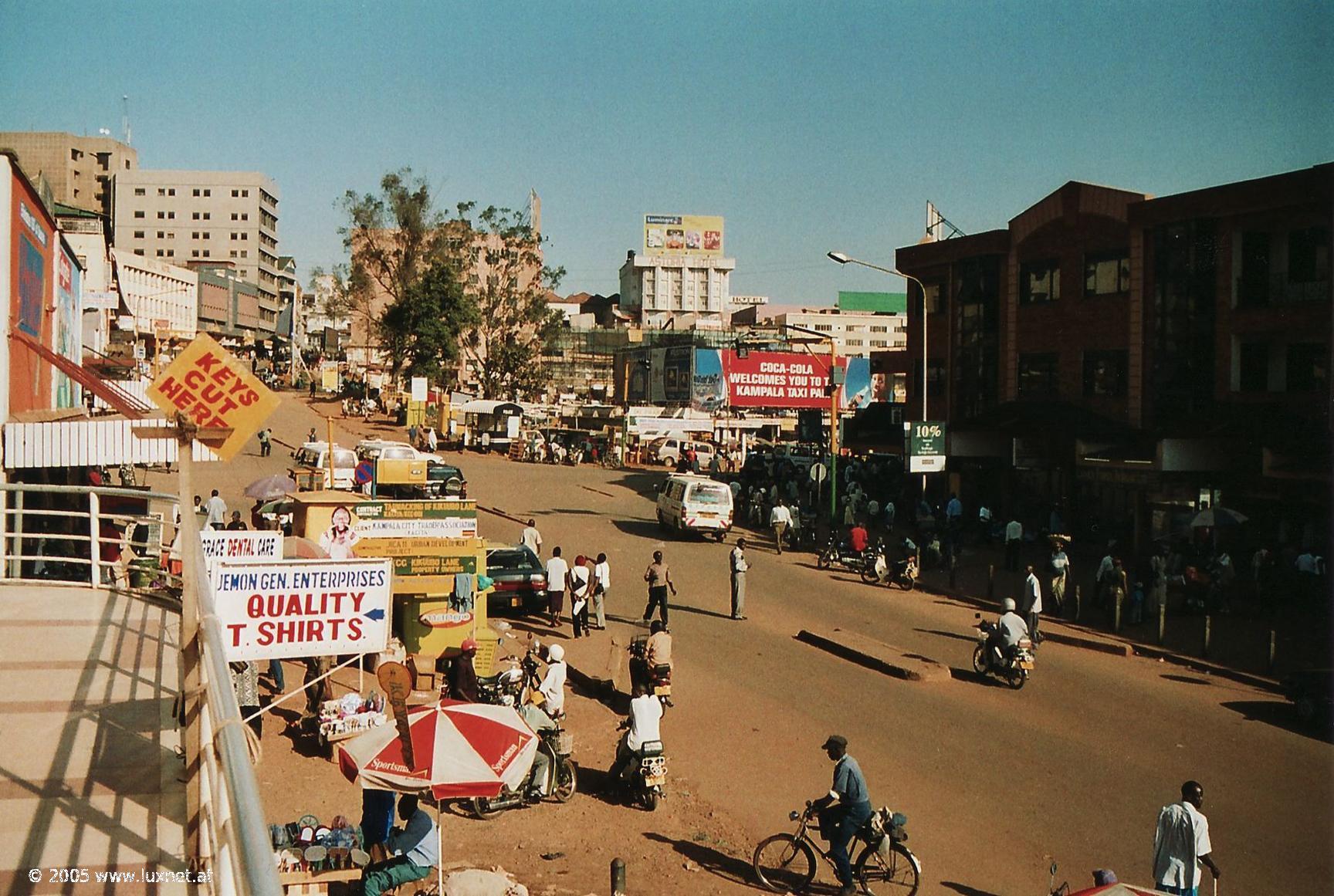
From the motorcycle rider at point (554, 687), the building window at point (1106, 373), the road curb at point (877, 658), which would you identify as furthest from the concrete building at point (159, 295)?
the motorcycle rider at point (554, 687)

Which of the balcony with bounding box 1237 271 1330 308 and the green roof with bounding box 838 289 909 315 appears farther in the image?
the green roof with bounding box 838 289 909 315

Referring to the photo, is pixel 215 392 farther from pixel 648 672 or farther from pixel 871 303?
pixel 871 303

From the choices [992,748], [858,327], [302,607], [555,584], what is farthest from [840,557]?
[858,327]

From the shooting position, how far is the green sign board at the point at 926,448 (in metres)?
29.7

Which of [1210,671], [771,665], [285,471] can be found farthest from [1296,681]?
[285,471]

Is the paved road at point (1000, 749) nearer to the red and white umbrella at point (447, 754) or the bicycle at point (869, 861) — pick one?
the bicycle at point (869, 861)

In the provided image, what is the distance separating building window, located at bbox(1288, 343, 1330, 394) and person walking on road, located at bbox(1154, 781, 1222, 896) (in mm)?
20655

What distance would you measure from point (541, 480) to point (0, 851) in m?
41.3

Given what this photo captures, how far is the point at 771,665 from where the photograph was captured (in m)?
18.8

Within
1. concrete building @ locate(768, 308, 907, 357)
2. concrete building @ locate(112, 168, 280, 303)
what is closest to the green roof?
concrete building @ locate(768, 308, 907, 357)

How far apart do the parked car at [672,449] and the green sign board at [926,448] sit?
2282cm

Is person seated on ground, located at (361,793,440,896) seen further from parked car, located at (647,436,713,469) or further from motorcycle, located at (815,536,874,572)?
parked car, located at (647,436,713,469)

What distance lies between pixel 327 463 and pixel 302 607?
29.9 m

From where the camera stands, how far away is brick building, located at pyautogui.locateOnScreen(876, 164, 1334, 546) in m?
26.8
